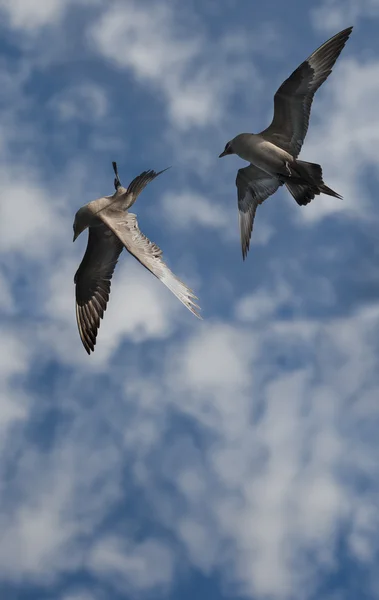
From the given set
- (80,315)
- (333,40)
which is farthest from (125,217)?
(333,40)

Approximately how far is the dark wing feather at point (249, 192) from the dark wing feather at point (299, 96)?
1.26m

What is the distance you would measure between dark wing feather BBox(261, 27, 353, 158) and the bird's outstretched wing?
4.06 metres

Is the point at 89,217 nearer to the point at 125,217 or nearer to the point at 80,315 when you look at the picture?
the point at 125,217

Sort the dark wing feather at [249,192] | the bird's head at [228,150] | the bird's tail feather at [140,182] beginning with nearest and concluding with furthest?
the bird's tail feather at [140,182] → the bird's head at [228,150] → the dark wing feather at [249,192]

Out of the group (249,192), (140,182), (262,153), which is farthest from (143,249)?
(249,192)

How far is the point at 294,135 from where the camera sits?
1839 centimetres

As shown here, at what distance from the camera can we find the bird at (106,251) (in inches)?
606

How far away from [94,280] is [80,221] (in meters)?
1.54

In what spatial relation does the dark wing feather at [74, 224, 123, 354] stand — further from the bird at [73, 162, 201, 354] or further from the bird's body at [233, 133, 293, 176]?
the bird's body at [233, 133, 293, 176]

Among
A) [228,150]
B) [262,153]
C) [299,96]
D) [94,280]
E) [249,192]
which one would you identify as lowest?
[262,153]

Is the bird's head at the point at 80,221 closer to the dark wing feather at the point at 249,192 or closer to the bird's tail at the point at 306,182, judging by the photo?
the bird's tail at the point at 306,182

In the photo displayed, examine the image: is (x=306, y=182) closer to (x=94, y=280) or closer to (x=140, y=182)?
(x=140, y=182)

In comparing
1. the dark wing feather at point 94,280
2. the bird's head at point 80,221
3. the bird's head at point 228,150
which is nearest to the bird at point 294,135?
the bird's head at point 228,150

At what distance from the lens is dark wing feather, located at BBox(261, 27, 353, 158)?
18109mm
